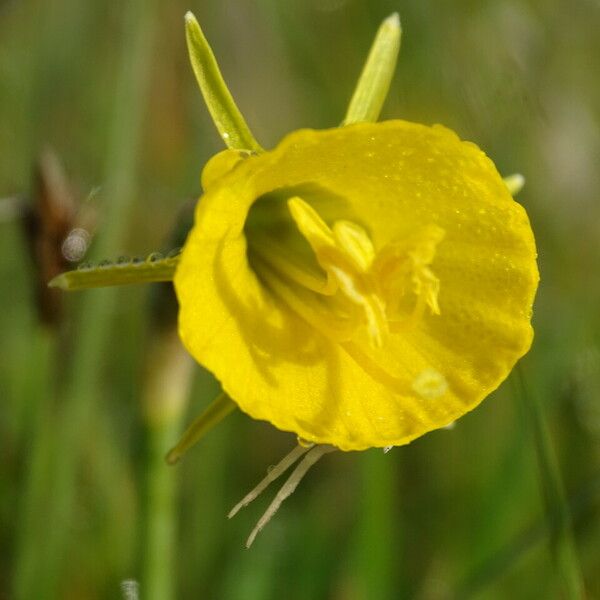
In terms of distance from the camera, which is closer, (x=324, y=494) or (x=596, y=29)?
(x=324, y=494)

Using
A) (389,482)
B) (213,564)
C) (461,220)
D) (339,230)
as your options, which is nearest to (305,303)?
(339,230)

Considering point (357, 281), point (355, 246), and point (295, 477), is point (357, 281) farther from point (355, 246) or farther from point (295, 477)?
point (295, 477)

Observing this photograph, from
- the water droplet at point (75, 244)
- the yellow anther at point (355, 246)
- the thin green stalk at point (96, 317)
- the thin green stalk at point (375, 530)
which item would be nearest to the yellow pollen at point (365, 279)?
the yellow anther at point (355, 246)

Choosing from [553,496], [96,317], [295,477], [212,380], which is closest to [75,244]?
[96,317]

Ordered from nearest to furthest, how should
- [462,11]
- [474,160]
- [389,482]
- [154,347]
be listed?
[474,160] → [154,347] → [389,482] → [462,11]

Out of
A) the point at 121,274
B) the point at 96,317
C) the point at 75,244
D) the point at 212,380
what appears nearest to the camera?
the point at 121,274

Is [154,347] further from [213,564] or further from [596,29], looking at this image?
[596,29]

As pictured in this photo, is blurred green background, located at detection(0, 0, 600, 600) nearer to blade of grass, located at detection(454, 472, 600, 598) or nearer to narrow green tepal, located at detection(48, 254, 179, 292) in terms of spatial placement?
blade of grass, located at detection(454, 472, 600, 598)

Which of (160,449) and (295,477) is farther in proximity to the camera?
(160,449)
